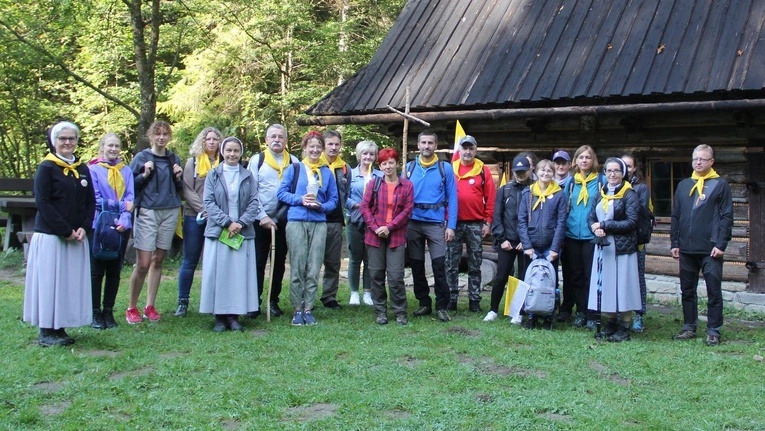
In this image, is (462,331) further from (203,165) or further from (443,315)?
(203,165)

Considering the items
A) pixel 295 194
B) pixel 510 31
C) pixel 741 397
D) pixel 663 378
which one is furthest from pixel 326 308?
pixel 510 31

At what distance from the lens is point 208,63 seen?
61.5 ft

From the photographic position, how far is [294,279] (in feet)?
22.7

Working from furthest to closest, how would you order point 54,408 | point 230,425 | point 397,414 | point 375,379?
Result: point 375,379, point 54,408, point 397,414, point 230,425

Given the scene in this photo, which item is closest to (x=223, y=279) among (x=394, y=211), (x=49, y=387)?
(x=394, y=211)

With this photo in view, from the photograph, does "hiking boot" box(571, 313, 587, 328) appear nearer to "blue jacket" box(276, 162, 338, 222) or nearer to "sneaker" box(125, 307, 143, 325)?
"blue jacket" box(276, 162, 338, 222)

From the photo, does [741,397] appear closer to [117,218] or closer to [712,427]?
[712,427]

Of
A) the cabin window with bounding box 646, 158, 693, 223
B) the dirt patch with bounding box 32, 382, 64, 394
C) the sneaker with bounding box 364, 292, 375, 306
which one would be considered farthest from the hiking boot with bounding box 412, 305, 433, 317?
the cabin window with bounding box 646, 158, 693, 223

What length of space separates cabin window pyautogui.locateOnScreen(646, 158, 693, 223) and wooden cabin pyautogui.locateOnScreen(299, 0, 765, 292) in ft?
0.04

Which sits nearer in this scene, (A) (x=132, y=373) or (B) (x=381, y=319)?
(A) (x=132, y=373)

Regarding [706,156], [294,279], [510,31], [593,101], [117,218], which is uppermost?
[510,31]

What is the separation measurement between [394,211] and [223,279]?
1.73 metres

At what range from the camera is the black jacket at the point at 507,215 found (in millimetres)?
7242

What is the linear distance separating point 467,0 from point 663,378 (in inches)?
338
